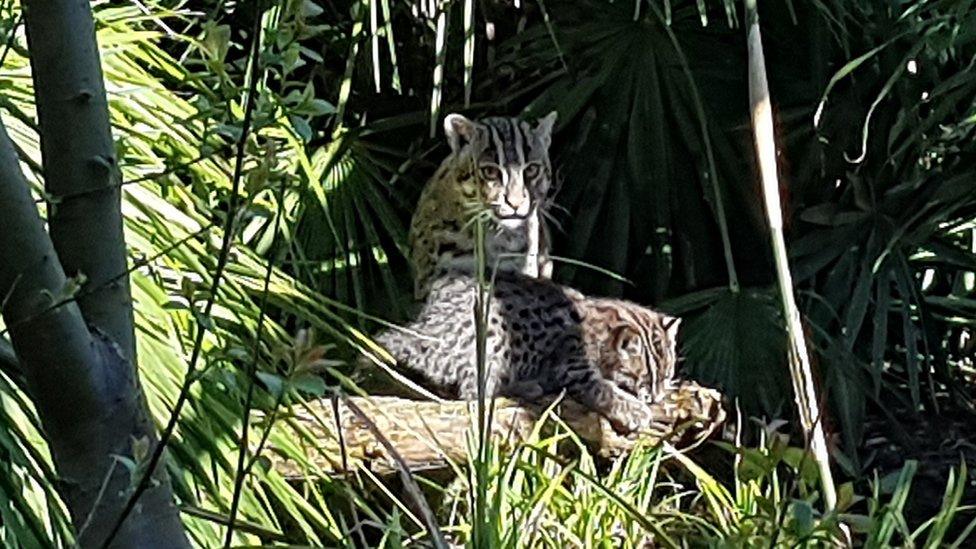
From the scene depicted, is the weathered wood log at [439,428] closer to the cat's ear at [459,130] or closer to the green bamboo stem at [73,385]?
the cat's ear at [459,130]

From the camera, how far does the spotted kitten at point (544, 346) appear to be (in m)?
4.03

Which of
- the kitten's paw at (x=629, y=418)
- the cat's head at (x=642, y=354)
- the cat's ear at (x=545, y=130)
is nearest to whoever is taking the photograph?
the kitten's paw at (x=629, y=418)

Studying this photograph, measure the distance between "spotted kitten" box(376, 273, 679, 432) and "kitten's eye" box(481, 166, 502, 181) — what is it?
0.24 m

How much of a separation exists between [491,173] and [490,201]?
0.08 meters

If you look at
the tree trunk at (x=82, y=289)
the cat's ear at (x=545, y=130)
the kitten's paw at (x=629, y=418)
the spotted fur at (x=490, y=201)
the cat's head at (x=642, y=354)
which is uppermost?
the tree trunk at (x=82, y=289)

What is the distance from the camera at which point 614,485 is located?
368 cm

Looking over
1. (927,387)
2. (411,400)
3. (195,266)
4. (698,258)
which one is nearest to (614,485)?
(411,400)

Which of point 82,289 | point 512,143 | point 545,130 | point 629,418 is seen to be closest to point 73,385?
point 82,289

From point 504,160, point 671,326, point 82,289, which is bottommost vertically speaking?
point 671,326

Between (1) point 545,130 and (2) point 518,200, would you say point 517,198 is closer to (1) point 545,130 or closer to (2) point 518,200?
(2) point 518,200

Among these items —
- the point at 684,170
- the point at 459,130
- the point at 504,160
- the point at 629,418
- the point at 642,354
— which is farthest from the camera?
the point at 684,170

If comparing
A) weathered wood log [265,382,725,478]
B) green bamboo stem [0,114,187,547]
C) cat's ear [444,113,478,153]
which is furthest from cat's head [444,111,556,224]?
green bamboo stem [0,114,187,547]

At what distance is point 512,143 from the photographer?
14.4 ft

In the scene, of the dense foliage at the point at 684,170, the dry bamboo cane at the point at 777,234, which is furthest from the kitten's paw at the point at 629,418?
the dry bamboo cane at the point at 777,234
